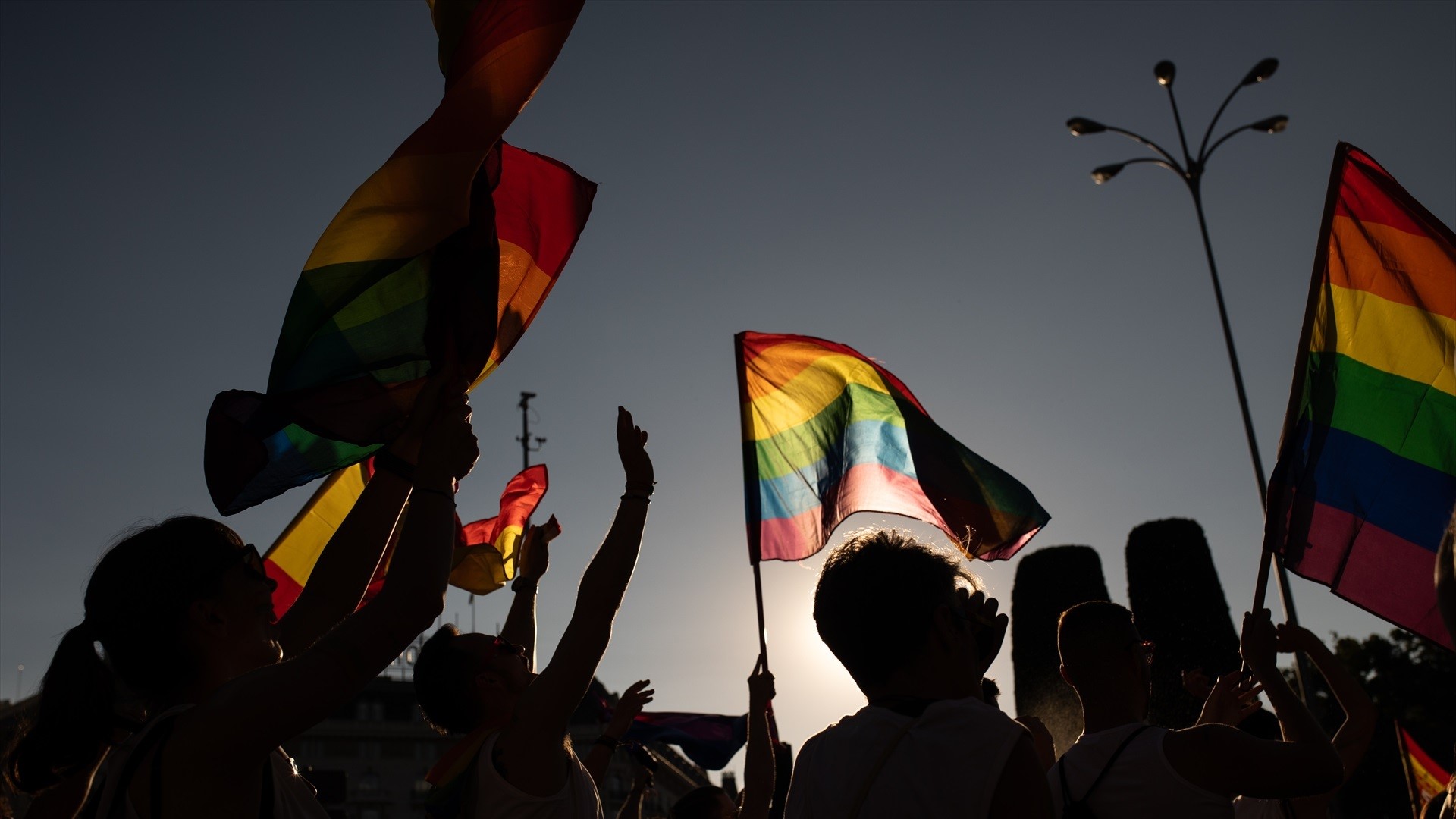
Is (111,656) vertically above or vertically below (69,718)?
above

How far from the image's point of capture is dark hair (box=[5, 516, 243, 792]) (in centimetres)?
221

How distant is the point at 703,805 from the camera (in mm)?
5926

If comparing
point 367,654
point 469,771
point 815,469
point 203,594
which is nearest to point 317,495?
point 815,469

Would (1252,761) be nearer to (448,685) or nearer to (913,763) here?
(913,763)

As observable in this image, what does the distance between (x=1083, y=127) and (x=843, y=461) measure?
37.0 ft

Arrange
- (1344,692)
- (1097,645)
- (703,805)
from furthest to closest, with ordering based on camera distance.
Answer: (703,805) → (1344,692) → (1097,645)

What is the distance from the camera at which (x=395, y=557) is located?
2.05m

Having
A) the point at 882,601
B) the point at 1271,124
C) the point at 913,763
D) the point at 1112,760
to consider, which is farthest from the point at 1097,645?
the point at 1271,124

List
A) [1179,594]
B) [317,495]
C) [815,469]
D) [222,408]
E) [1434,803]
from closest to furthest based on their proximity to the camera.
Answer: [222,408], [1434,803], [317,495], [815,469], [1179,594]

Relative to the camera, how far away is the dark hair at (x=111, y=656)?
7.23 feet

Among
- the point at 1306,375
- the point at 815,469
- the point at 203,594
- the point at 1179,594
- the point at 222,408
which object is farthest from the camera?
the point at 1179,594

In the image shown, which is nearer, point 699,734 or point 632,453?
point 632,453

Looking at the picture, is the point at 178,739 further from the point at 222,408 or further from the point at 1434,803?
the point at 1434,803

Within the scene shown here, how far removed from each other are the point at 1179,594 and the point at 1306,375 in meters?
14.1
